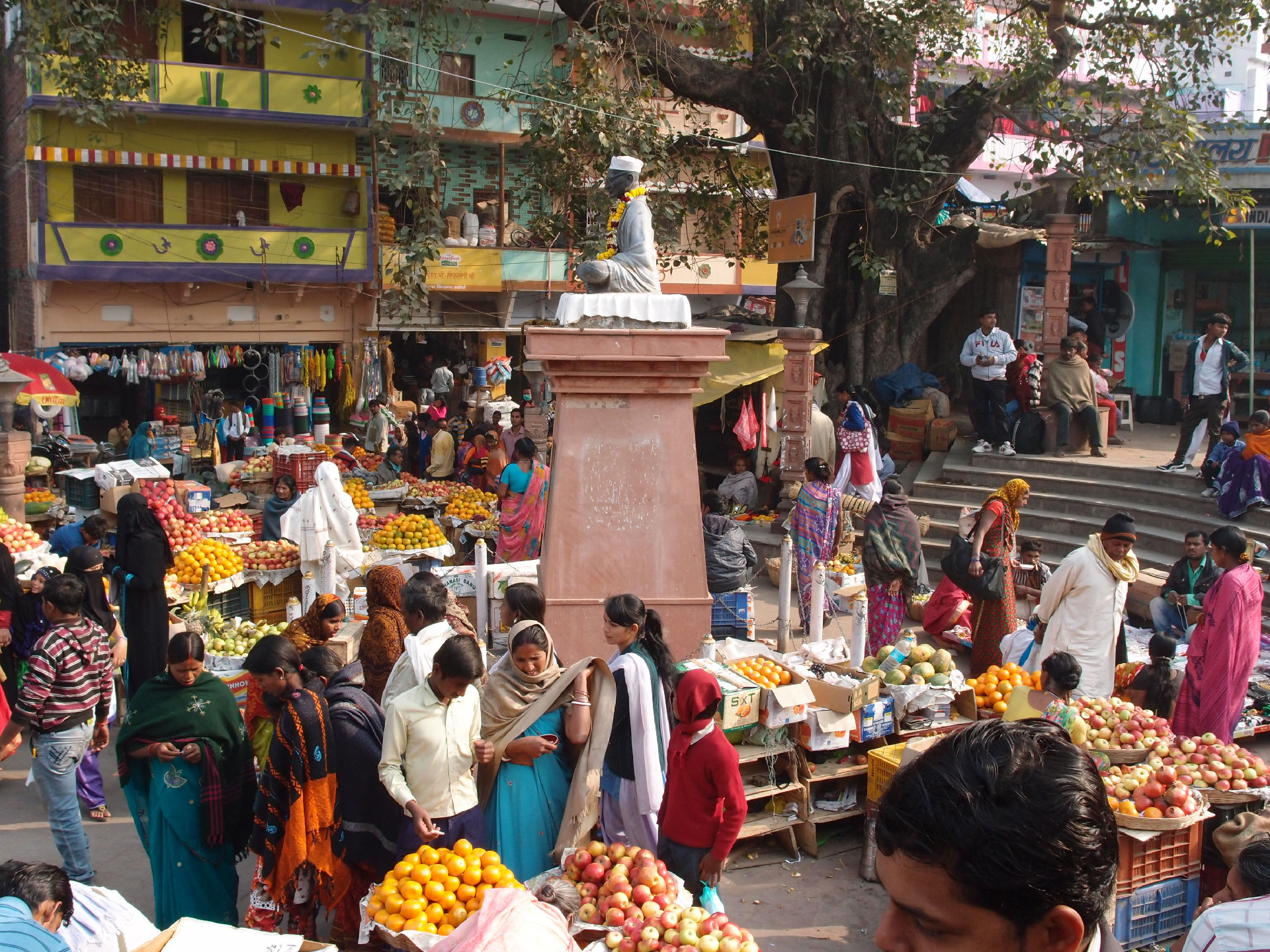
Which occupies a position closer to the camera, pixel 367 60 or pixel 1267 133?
pixel 1267 133

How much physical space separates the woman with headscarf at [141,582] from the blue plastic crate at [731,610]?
4.13 m

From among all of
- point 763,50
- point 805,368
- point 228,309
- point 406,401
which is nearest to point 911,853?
point 805,368

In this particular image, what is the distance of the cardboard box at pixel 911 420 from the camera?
14.8 m

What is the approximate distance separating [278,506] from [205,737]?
5.40 meters

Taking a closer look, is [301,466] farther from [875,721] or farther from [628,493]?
[875,721]

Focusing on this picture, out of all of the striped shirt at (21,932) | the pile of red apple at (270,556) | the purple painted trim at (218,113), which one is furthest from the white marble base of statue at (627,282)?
the purple painted trim at (218,113)

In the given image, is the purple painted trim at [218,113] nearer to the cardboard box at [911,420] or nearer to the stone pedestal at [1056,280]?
the cardboard box at [911,420]

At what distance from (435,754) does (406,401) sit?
1720 centimetres

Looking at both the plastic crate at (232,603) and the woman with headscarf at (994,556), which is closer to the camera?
the woman with headscarf at (994,556)

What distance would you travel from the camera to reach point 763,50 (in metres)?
14.9

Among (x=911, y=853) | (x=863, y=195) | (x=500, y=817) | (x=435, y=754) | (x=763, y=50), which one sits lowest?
(x=500, y=817)

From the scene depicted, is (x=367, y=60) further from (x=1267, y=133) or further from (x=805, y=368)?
(x=1267, y=133)

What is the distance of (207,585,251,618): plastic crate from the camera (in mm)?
8945

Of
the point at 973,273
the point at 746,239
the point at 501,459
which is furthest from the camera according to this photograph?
the point at 746,239
